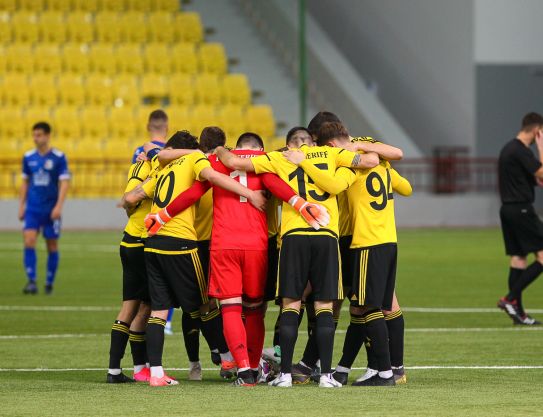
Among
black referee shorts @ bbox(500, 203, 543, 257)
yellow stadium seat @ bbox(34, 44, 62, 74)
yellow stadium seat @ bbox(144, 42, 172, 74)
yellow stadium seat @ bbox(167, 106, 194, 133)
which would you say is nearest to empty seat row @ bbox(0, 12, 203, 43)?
yellow stadium seat @ bbox(34, 44, 62, 74)

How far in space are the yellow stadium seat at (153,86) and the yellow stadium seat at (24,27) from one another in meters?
3.41

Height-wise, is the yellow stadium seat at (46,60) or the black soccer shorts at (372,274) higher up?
the yellow stadium seat at (46,60)

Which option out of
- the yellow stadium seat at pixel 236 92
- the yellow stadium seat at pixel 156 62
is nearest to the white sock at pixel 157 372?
the yellow stadium seat at pixel 236 92

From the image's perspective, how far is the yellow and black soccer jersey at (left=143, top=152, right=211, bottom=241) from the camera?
9844mm

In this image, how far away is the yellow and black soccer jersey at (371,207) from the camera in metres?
9.68

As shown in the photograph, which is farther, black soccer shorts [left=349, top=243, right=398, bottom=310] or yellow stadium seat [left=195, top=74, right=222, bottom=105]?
yellow stadium seat [left=195, top=74, right=222, bottom=105]

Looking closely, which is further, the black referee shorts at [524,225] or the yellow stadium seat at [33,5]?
the yellow stadium seat at [33,5]

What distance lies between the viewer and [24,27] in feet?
120

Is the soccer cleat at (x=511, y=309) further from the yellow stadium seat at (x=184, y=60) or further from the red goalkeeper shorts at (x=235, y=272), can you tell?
the yellow stadium seat at (x=184, y=60)

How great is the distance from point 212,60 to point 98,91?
12.9ft

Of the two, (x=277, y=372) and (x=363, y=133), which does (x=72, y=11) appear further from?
(x=277, y=372)

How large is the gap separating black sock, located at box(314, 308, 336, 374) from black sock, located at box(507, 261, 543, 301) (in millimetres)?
5373

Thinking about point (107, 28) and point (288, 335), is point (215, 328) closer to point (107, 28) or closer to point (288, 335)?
point (288, 335)

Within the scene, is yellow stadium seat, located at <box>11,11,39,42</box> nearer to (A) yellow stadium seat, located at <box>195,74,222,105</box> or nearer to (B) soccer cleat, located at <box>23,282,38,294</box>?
(A) yellow stadium seat, located at <box>195,74,222,105</box>
